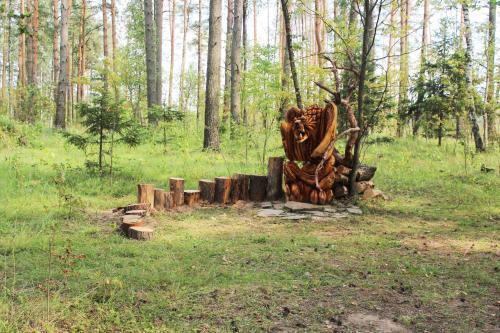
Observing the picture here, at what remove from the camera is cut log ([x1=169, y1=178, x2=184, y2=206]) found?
6629 millimetres

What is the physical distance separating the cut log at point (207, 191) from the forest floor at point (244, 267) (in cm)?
37

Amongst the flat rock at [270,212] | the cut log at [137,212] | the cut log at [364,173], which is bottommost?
the flat rock at [270,212]

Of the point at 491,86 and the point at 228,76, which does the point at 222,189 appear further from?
the point at 228,76

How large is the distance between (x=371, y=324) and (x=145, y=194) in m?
4.06

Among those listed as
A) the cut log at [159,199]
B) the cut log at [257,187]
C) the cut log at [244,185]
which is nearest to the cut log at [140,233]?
the cut log at [159,199]

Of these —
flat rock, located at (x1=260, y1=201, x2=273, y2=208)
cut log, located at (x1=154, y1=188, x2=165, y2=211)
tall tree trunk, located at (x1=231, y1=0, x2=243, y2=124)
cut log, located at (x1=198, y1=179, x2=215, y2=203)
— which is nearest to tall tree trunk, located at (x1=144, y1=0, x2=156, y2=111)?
tall tree trunk, located at (x1=231, y1=0, x2=243, y2=124)

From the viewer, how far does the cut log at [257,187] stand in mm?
7352

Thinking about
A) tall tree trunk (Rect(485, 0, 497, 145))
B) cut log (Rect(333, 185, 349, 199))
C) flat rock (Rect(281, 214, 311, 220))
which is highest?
tall tree trunk (Rect(485, 0, 497, 145))

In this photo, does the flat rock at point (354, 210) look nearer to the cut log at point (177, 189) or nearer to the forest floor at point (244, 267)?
the forest floor at point (244, 267)

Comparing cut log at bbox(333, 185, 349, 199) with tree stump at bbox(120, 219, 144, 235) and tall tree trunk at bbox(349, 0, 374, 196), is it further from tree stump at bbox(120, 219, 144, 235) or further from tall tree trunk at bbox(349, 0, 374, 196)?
tree stump at bbox(120, 219, 144, 235)

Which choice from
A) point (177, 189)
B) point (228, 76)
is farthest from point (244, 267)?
point (228, 76)

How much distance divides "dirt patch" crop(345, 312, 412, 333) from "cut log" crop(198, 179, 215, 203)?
4.19m

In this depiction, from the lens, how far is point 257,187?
7.39 metres

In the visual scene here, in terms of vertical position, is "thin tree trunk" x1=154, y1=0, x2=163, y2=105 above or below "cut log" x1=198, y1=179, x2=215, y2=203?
above
